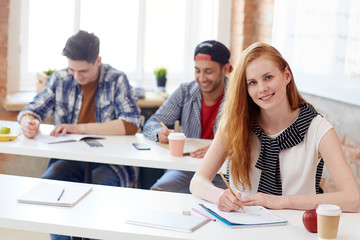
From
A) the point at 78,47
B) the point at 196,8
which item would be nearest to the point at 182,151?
the point at 78,47

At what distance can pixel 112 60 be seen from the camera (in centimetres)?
507

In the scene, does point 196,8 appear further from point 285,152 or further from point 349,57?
point 285,152

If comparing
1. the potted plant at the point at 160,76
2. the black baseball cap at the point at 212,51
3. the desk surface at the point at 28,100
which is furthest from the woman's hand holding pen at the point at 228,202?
the potted plant at the point at 160,76

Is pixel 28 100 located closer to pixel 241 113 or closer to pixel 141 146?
pixel 141 146

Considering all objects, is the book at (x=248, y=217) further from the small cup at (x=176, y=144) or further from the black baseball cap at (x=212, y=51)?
the black baseball cap at (x=212, y=51)

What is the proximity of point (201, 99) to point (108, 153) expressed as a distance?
84 centimetres

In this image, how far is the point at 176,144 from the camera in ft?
9.42

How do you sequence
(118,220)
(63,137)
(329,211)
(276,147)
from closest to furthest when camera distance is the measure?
(329,211)
(118,220)
(276,147)
(63,137)

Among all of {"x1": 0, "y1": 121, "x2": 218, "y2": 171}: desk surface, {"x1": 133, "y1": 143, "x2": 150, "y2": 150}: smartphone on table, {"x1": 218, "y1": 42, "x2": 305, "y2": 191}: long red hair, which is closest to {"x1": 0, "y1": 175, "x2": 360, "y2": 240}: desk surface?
{"x1": 218, "y1": 42, "x2": 305, "y2": 191}: long red hair

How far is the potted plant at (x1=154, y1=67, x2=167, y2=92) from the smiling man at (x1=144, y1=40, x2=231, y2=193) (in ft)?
4.61

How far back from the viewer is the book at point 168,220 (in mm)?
1811

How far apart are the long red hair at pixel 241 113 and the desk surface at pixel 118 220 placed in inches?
10.8

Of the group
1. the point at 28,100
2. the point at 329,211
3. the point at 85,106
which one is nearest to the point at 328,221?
the point at 329,211

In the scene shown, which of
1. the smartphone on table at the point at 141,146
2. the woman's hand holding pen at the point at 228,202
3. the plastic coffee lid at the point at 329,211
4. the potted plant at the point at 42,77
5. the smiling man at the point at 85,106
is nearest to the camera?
the plastic coffee lid at the point at 329,211
